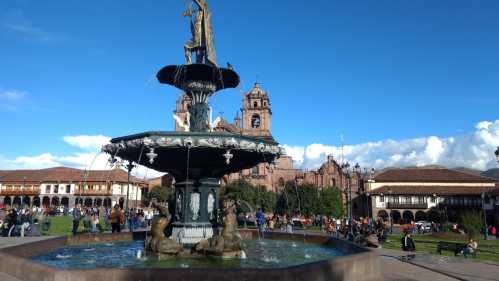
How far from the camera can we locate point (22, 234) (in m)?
18.2

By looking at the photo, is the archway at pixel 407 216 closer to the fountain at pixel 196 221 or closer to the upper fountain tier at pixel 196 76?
the fountain at pixel 196 221

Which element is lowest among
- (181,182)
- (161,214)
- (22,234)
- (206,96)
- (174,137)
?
(22,234)

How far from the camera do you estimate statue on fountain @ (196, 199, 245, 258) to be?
871 centimetres

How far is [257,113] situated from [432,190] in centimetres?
3248

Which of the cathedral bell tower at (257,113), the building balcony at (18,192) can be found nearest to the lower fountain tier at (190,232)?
the cathedral bell tower at (257,113)

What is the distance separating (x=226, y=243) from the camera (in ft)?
28.8

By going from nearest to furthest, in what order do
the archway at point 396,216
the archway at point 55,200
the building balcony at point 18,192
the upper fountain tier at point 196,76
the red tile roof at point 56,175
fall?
the upper fountain tier at point 196,76 < the archway at point 396,216 < the red tile roof at point 56,175 < the building balcony at point 18,192 < the archway at point 55,200

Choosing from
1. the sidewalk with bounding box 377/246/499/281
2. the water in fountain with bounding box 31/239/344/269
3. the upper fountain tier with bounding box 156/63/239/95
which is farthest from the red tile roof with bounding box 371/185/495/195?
the upper fountain tier with bounding box 156/63/239/95

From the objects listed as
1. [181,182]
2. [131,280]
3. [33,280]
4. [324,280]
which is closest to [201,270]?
[131,280]

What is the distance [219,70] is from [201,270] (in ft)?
21.3

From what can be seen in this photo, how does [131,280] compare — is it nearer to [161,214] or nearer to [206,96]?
[161,214]

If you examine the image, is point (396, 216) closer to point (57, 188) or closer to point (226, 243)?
point (226, 243)

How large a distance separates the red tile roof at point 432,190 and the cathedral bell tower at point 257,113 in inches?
895

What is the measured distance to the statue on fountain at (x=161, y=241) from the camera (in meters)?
8.62
